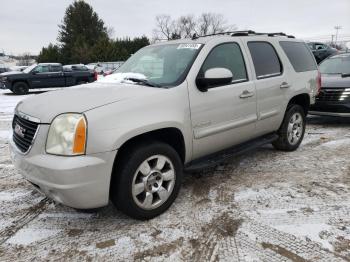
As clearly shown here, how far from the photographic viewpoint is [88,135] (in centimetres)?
280

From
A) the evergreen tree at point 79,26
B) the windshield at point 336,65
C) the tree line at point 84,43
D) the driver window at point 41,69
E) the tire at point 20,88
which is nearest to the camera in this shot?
the windshield at point 336,65

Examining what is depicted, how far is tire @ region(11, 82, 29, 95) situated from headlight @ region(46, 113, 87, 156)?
1563 cm

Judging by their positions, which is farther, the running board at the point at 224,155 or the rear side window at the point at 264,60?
the rear side window at the point at 264,60

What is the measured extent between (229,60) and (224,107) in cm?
65

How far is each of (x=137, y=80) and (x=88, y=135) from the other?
1.18m

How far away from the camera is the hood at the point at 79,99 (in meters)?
2.97

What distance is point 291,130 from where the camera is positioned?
5.38 m

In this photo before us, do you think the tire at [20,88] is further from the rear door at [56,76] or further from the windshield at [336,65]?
the windshield at [336,65]

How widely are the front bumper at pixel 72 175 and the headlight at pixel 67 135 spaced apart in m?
0.05

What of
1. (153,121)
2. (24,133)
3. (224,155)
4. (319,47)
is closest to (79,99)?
(24,133)

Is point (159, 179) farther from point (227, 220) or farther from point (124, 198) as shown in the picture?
point (227, 220)

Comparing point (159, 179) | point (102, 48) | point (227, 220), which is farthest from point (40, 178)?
point (102, 48)

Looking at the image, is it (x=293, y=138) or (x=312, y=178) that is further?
(x=293, y=138)

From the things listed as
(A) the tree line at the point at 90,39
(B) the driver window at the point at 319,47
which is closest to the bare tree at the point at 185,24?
(A) the tree line at the point at 90,39
